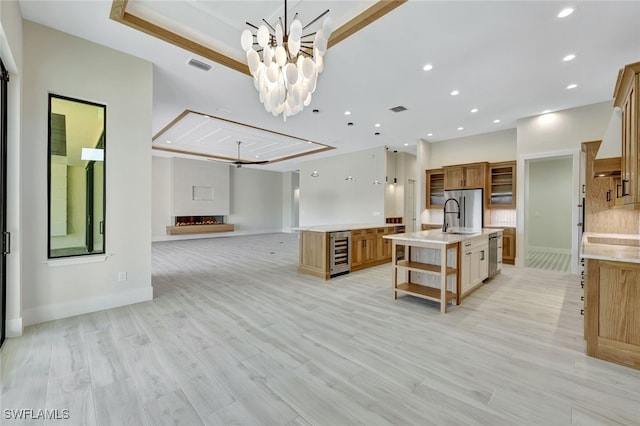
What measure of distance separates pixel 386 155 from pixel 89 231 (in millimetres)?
7660

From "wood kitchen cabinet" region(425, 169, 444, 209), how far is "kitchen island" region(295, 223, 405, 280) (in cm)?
248

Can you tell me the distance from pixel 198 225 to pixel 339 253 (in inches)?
324

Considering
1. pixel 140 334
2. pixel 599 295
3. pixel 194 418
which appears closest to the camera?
pixel 194 418

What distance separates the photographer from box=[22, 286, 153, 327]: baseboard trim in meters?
2.89

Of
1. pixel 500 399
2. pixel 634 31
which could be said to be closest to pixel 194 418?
pixel 500 399

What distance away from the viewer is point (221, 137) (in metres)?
7.80

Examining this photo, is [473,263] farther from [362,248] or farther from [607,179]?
[607,179]

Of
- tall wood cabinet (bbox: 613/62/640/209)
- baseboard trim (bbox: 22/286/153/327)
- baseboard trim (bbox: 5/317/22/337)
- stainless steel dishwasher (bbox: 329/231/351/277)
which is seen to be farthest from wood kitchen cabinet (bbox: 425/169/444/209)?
baseboard trim (bbox: 5/317/22/337)

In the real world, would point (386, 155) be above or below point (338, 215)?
above

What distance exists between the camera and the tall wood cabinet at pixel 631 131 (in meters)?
2.12

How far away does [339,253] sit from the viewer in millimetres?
5152

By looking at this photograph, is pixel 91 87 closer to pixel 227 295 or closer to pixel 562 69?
pixel 227 295

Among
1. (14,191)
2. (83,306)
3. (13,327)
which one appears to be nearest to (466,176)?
(83,306)

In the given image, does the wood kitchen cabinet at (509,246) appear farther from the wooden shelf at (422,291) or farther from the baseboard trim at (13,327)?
the baseboard trim at (13,327)
